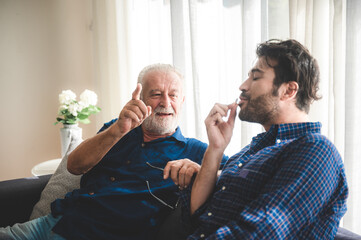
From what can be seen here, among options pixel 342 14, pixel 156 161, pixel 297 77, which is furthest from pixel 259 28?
pixel 156 161

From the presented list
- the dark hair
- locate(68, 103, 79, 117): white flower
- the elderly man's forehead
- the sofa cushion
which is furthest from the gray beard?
locate(68, 103, 79, 117): white flower

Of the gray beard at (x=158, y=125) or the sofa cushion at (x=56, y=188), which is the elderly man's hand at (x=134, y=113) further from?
the sofa cushion at (x=56, y=188)

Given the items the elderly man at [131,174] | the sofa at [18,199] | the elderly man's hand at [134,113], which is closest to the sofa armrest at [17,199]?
the sofa at [18,199]

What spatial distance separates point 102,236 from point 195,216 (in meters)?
0.45

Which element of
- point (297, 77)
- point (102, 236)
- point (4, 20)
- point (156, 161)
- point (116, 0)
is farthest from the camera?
point (4, 20)

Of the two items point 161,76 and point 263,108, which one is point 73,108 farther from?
point 263,108

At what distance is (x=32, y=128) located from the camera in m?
2.95

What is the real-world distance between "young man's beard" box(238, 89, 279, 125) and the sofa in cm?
120

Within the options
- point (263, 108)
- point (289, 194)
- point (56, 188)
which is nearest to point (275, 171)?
point (289, 194)

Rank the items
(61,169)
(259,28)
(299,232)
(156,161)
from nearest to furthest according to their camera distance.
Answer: (299,232), (156,161), (61,169), (259,28)

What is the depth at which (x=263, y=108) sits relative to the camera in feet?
3.85

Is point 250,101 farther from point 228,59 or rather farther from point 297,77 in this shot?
point 228,59

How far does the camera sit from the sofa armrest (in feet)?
5.18

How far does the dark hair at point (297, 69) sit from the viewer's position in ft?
3.85
